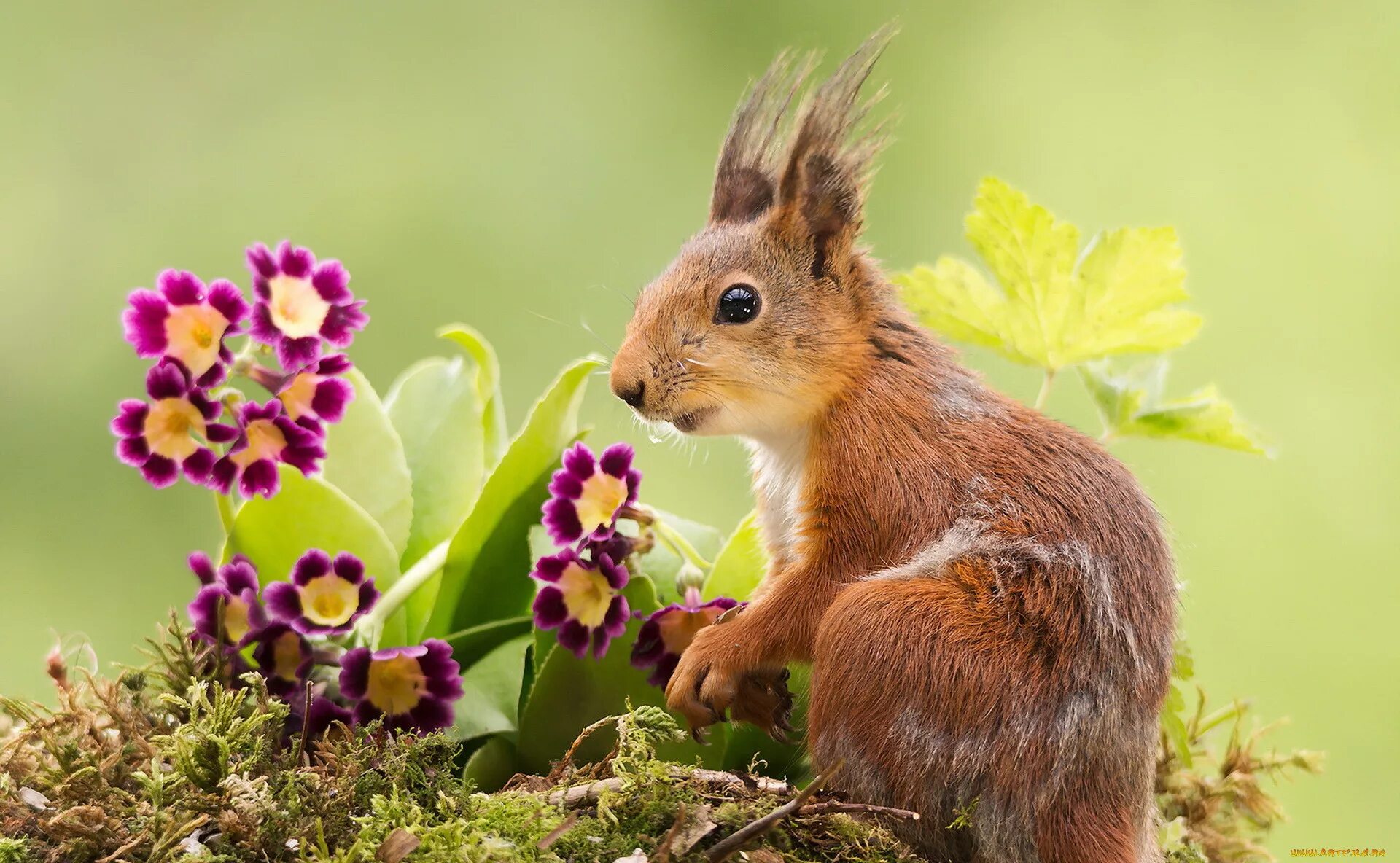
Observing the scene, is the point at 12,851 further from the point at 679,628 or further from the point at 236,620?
the point at 679,628

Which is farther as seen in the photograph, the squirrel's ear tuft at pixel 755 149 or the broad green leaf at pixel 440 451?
the broad green leaf at pixel 440 451

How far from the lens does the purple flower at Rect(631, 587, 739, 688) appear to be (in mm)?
1299

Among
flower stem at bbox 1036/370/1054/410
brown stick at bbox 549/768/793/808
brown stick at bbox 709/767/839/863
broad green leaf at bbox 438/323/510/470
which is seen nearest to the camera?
brown stick at bbox 709/767/839/863

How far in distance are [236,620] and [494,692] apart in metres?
0.29

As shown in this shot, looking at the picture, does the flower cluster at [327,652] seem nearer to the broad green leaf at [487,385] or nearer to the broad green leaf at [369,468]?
the broad green leaf at [369,468]

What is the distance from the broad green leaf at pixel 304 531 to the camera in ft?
4.54

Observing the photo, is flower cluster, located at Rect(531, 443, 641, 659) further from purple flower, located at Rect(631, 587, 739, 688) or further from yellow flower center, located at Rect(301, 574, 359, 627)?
yellow flower center, located at Rect(301, 574, 359, 627)

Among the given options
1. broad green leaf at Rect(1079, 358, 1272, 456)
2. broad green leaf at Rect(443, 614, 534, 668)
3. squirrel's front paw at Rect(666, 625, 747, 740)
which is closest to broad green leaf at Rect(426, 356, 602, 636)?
broad green leaf at Rect(443, 614, 534, 668)

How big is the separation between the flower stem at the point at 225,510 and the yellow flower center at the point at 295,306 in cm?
23

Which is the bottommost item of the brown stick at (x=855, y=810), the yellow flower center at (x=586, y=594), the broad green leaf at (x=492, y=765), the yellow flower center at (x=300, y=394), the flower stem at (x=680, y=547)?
the broad green leaf at (x=492, y=765)

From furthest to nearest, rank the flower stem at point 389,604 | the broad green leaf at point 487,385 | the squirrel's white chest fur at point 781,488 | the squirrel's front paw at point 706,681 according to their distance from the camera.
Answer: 1. the broad green leaf at point 487,385
2. the flower stem at point 389,604
3. the squirrel's white chest fur at point 781,488
4. the squirrel's front paw at point 706,681

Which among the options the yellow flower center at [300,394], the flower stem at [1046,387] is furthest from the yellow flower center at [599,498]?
the flower stem at [1046,387]

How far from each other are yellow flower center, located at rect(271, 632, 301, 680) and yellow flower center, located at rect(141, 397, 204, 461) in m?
0.22

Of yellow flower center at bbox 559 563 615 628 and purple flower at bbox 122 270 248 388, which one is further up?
purple flower at bbox 122 270 248 388
